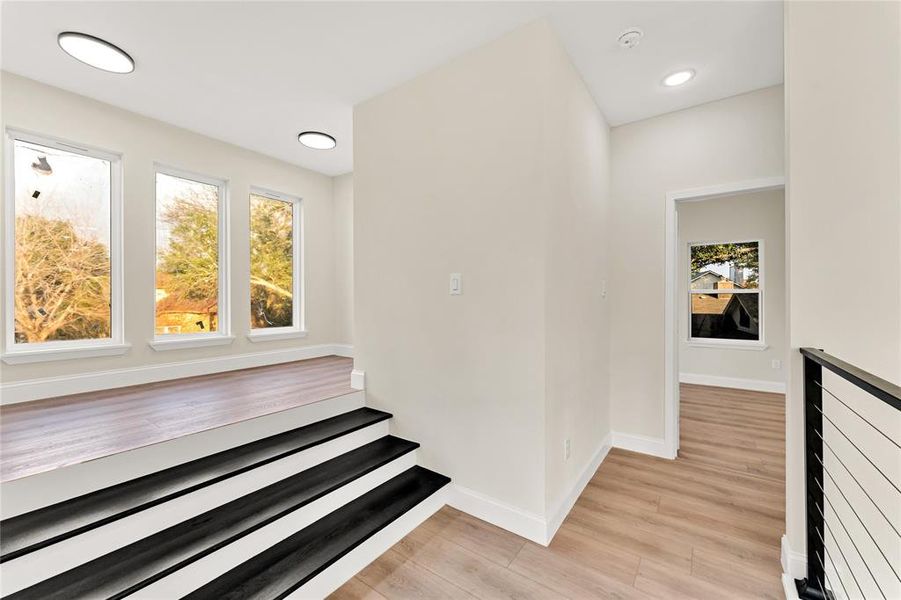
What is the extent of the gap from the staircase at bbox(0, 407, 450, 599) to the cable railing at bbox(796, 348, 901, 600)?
72.1 inches

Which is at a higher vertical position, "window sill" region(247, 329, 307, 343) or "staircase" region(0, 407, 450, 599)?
"window sill" region(247, 329, 307, 343)

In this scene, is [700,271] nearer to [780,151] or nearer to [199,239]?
[780,151]

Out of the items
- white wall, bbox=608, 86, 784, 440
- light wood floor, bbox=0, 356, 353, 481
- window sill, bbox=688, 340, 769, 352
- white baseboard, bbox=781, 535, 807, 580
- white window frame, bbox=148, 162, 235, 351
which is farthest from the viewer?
window sill, bbox=688, 340, 769, 352

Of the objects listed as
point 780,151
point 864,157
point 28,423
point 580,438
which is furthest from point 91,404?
point 780,151

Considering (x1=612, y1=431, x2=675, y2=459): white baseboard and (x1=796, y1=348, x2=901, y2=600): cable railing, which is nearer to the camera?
(x1=796, y1=348, x2=901, y2=600): cable railing

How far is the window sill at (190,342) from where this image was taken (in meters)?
3.52

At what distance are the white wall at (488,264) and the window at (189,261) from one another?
204 centimetres

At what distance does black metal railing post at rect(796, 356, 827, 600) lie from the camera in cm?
164

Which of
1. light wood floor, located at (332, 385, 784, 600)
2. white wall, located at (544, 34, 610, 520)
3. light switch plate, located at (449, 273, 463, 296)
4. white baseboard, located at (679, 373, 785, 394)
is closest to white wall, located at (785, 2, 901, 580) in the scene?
light wood floor, located at (332, 385, 784, 600)

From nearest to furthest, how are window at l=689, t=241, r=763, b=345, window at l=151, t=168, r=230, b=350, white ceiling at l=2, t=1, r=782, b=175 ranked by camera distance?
white ceiling at l=2, t=1, r=782, b=175, window at l=151, t=168, r=230, b=350, window at l=689, t=241, r=763, b=345

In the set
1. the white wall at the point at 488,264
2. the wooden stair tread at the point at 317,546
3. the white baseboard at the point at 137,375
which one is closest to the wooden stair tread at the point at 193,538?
the wooden stair tread at the point at 317,546

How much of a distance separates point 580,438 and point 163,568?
230 centimetres

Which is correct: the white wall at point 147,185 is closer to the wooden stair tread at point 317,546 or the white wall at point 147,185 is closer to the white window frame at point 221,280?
the white window frame at point 221,280

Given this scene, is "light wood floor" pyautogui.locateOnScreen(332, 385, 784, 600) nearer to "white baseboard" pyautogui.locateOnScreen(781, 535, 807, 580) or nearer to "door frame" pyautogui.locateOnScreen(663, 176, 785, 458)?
"white baseboard" pyautogui.locateOnScreen(781, 535, 807, 580)
